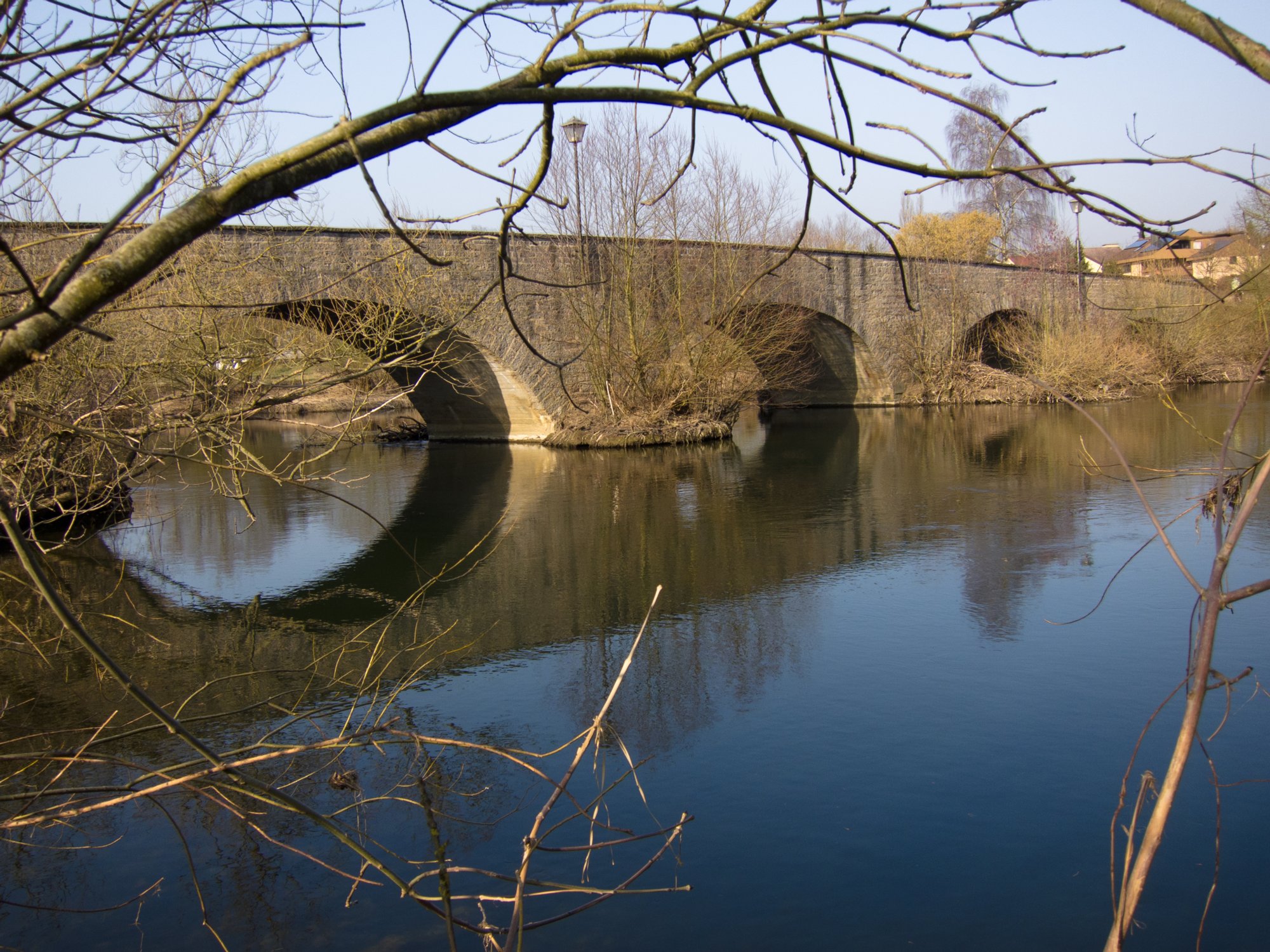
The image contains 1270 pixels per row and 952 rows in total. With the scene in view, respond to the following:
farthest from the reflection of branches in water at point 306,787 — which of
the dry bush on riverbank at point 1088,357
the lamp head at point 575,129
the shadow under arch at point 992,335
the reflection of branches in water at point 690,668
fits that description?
the shadow under arch at point 992,335

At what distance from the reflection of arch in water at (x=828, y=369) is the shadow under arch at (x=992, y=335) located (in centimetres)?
228

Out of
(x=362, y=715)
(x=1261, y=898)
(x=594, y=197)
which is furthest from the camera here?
(x=594, y=197)

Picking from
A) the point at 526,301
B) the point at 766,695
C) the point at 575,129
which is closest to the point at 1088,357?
the point at 526,301

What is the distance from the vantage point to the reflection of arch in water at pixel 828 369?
23.3 meters

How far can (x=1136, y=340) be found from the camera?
2475 cm

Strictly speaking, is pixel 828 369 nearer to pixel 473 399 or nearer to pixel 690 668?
pixel 473 399

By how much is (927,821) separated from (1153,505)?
613 centimetres

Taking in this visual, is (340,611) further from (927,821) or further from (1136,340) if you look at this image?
(1136,340)

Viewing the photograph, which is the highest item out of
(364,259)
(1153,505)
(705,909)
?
(364,259)

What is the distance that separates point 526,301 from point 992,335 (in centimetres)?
1518

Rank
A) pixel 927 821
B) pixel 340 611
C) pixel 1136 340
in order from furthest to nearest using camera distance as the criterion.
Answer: pixel 1136 340
pixel 340 611
pixel 927 821

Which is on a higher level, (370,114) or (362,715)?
(370,114)

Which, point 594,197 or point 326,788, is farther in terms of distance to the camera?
point 594,197

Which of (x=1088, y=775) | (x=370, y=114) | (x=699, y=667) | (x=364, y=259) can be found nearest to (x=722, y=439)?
(x=364, y=259)
